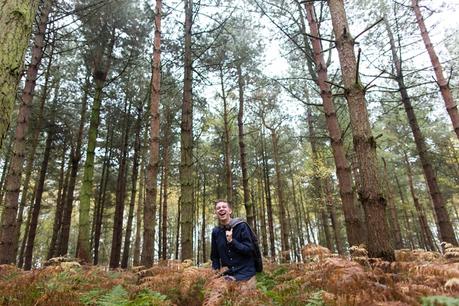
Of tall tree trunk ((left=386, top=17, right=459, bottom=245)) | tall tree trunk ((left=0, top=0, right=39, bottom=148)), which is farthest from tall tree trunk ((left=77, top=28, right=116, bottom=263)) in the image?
tall tree trunk ((left=386, top=17, right=459, bottom=245))

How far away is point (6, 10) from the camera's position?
2689 mm

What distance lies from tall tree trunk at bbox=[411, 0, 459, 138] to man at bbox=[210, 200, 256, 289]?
6850mm

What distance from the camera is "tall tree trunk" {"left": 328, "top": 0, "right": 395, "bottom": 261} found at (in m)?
3.64

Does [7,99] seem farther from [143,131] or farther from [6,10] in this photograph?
[143,131]

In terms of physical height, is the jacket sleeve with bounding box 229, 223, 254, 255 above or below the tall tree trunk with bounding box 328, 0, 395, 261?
below

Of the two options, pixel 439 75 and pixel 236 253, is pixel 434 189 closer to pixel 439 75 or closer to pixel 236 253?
pixel 439 75

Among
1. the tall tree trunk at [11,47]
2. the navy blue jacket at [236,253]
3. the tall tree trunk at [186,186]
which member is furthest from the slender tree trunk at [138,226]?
the tall tree trunk at [11,47]

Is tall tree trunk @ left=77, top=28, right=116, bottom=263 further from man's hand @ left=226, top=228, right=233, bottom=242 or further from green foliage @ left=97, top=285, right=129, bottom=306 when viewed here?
man's hand @ left=226, top=228, right=233, bottom=242

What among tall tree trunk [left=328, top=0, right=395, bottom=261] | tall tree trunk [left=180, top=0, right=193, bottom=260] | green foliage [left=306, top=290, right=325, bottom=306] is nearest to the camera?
green foliage [left=306, top=290, right=325, bottom=306]

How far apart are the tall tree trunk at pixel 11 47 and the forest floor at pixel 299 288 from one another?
6.61 feet

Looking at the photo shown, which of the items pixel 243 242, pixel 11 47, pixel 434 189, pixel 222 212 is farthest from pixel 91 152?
pixel 434 189

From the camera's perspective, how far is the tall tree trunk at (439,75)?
323 inches

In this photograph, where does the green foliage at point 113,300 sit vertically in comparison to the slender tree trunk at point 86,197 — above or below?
below

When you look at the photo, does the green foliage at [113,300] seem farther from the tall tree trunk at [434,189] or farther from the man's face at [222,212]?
the tall tree trunk at [434,189]
